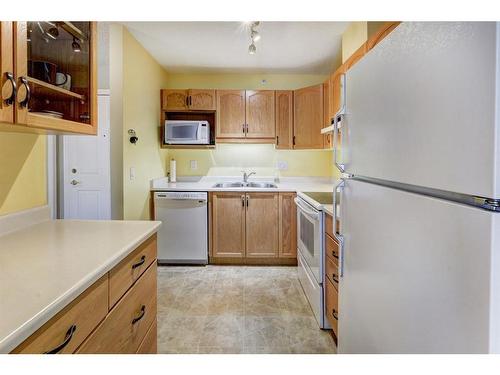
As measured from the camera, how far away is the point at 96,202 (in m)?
3.71

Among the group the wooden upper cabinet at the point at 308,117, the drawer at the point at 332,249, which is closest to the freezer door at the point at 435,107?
the drawer at the point at 332,249

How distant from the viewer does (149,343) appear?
4.58ft

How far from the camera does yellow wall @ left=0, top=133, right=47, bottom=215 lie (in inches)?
50.7

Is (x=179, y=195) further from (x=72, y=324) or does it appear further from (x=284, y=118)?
(x=72, y=324)

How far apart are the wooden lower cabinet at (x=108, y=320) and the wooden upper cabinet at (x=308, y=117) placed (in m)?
2.55

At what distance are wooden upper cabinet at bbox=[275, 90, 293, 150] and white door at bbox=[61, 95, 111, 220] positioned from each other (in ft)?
7.10

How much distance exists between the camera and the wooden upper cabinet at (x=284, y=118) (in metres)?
3.70

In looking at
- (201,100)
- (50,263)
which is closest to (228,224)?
(201,100)

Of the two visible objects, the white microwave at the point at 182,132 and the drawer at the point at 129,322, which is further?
the white microwave at the point at 182,132

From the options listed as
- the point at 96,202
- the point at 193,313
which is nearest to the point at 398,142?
the point at 193,313

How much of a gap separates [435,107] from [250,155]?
345 cm

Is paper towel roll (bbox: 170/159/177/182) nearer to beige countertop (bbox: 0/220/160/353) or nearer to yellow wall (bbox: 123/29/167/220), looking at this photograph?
yellow wall (bbox: 123/29/167/220)

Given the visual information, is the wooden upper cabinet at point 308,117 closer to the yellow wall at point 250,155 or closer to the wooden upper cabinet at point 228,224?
the yellow wall at point 250,155

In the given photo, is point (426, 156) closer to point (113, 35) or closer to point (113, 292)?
point (113, 292)
